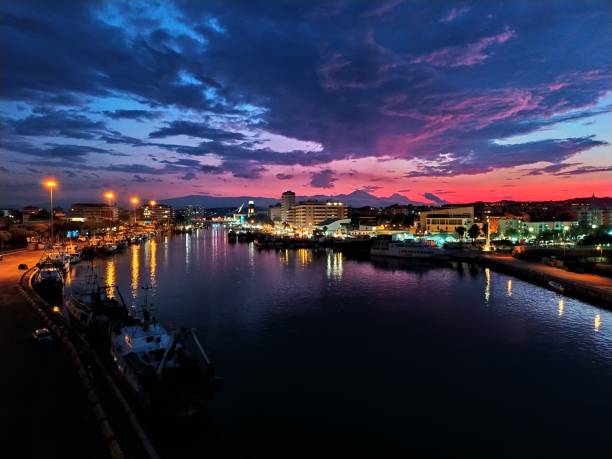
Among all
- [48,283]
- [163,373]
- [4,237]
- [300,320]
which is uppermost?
[4,237]

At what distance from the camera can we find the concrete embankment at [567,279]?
2144 cm

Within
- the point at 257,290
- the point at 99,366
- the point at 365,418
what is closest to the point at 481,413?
the point at 365,418

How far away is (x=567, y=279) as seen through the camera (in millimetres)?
25734

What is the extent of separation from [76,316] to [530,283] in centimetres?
2817

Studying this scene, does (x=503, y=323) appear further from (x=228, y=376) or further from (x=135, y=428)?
(x=135, y=428)

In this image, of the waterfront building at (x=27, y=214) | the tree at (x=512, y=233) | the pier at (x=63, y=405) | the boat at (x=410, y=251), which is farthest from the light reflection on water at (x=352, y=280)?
the waterfront building at (x=27, y=214)

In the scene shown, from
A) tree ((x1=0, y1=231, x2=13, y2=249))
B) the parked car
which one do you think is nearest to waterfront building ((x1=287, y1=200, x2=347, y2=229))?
tree ((x1=0, y1=231, x2=13, y2=249))

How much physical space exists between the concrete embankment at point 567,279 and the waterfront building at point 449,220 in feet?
92.9

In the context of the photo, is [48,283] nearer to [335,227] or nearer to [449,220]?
[449,220]

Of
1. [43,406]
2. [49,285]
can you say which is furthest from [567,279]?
[49,285]

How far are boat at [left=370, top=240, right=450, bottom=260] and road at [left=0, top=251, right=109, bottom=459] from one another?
39178 millimetres

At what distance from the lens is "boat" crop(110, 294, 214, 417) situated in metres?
8.23

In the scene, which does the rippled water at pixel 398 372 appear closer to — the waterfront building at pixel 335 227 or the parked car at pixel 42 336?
the parked car at pixel 42 336

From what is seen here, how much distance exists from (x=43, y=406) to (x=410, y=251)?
139 feet
